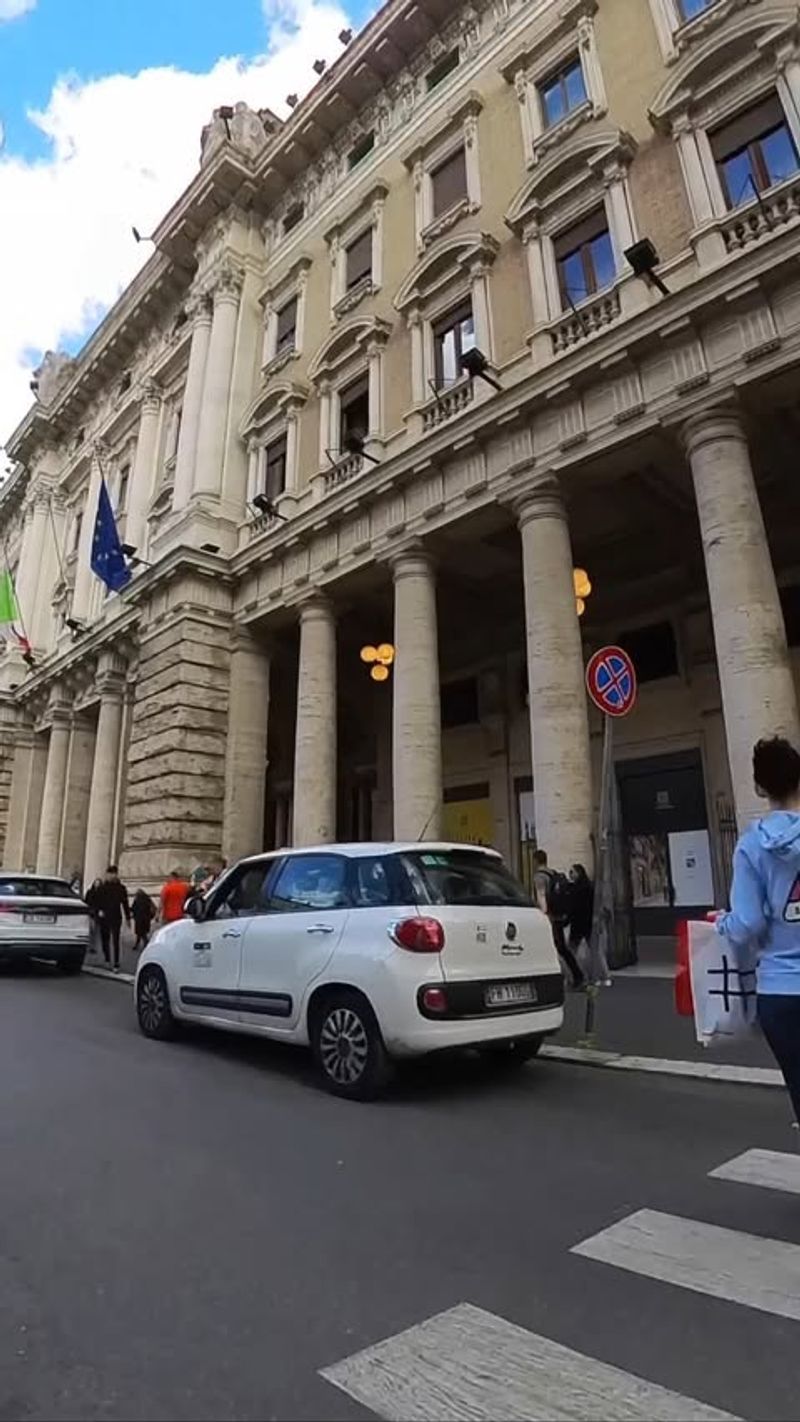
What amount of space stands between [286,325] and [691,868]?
716 inches

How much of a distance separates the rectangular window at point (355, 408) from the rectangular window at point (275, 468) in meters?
2.18

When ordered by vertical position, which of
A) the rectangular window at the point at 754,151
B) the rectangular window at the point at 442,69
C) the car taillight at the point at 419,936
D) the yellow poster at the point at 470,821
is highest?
the rectangular window at the point at 442,69

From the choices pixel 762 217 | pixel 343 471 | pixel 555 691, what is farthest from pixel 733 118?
pixel 555 691

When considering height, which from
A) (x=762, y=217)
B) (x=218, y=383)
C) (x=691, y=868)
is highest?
(x=218, y=383)

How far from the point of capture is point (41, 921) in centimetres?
1310

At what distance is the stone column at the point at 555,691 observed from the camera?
11148mm

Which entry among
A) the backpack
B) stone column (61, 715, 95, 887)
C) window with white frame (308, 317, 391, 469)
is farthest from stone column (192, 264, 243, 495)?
the backpack

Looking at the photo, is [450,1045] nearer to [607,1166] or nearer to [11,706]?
[607,1166]

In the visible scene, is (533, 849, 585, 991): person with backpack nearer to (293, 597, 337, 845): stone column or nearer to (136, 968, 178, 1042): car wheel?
(136, 968, 178, 1042): car wheel

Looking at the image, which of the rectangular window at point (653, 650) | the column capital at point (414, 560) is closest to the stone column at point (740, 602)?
the column capital at point (414, 560)

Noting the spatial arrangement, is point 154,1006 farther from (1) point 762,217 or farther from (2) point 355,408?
(2) point 355,408

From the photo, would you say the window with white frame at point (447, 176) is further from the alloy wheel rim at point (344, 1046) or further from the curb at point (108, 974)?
the alloy wheel rim at point (344, 1046)

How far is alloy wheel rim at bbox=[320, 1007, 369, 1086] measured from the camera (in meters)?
5.38

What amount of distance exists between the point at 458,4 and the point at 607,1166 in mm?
23776
